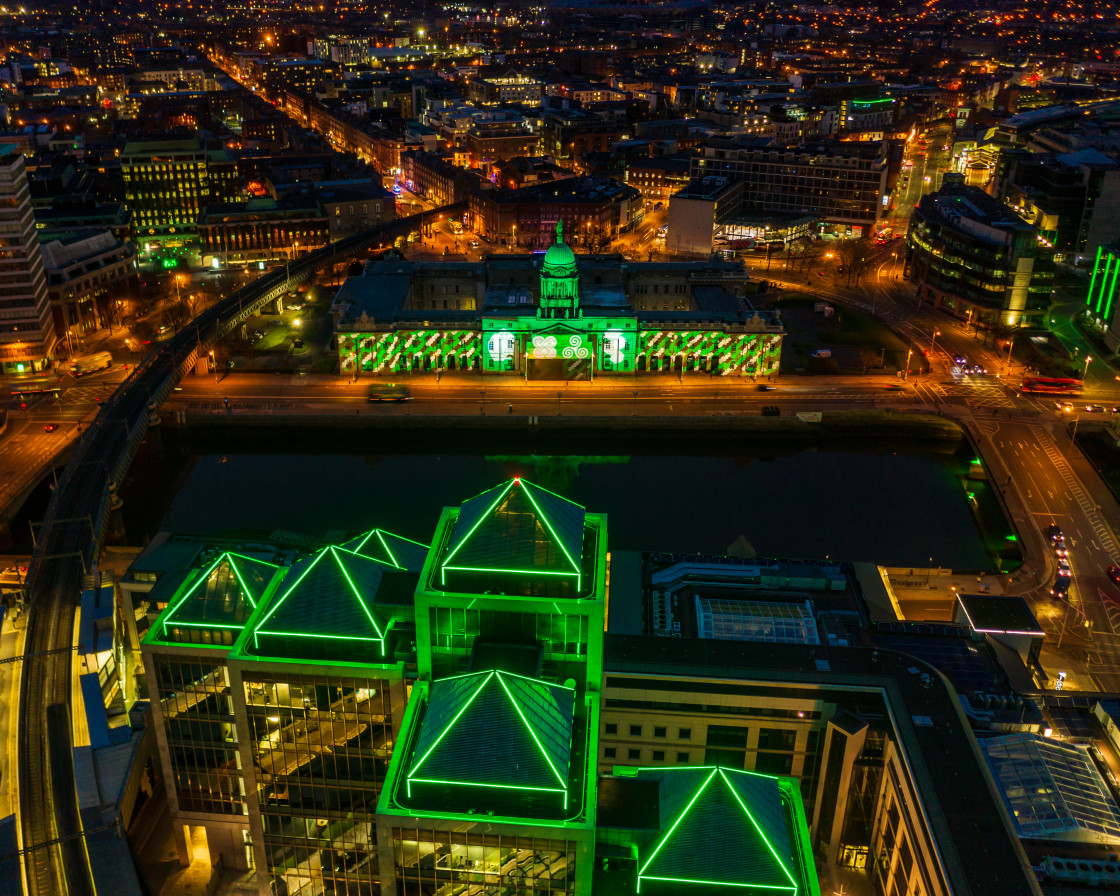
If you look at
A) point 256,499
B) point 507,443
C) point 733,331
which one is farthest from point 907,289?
point 256,499

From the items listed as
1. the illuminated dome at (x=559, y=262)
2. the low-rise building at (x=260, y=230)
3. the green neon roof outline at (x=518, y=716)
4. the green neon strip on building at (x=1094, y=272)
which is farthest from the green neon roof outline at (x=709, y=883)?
the low-rise building at (x=260, y=230)

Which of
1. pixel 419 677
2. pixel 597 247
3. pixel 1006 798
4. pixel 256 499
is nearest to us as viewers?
pixel 419 677

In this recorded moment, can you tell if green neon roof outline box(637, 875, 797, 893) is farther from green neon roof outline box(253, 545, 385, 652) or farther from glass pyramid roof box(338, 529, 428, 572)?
glass pyramid roof box(338, 529, 428, 572)

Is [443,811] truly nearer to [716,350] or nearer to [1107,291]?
[716,350]

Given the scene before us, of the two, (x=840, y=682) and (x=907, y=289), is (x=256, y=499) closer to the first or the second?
(x=840, y=682)

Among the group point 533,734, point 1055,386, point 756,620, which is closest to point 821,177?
point 1055,386

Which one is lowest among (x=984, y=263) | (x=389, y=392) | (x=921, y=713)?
(x=389, y=392)
